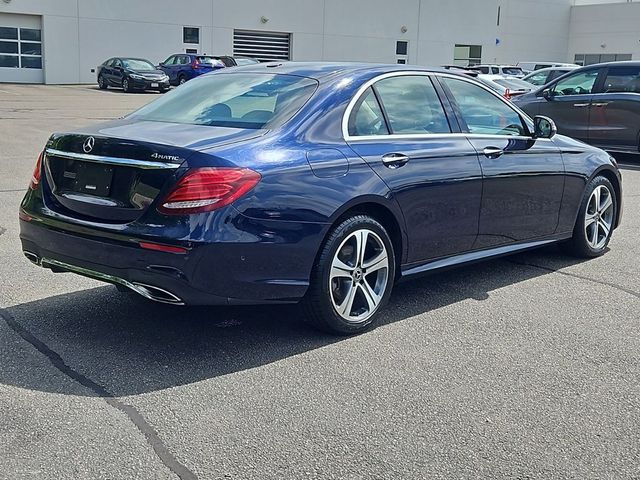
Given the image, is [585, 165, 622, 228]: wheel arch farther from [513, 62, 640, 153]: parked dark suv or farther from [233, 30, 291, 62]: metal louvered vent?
[233, 30, 291, 62]: metal louvered vent

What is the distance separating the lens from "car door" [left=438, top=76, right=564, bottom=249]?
227 inches

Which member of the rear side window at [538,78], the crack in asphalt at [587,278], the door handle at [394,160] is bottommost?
the crack in asphalt at [587,278]

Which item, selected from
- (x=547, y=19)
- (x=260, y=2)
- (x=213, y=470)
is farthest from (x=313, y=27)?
(x=213, y=470)

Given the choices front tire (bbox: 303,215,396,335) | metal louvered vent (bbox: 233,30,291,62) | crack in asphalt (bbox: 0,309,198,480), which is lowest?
crack in asphalt (bbox: 0,309,198,480)

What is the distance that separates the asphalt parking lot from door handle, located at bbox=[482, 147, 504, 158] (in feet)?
3.33

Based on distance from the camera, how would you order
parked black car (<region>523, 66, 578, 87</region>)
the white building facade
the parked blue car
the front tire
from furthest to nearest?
the white building facade, the parked blue car, parked black car (<region>523, 66, 578, 87</region>), the front tire

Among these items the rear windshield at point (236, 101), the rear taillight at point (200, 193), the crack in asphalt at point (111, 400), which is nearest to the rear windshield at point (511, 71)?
the rear windshield at point (236, 101)

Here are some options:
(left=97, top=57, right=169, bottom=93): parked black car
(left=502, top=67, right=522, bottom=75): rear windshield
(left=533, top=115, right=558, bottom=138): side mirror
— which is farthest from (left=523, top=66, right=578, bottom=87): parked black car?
(left=533, top=115, right=558, bottom=138): side mirror

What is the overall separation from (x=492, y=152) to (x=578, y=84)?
9281 millimetres

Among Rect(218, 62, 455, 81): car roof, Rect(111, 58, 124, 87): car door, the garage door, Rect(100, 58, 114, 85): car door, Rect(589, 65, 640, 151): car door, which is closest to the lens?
Rect(218, 62, 455, 81): car roof

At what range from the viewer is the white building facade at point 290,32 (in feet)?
121

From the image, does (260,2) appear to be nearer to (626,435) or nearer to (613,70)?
(613,70)

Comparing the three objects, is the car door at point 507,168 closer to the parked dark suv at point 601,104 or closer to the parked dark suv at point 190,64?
the parked dark suv at point 601,104

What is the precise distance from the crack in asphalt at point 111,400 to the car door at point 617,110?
11.3 meters
